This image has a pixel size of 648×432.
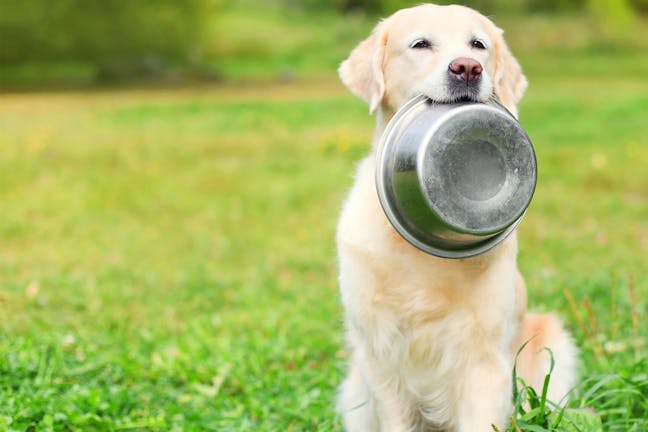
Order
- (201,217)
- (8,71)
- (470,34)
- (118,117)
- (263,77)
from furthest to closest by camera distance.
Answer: (263,77), (8,71), (118,117), (201,217), (470,34)

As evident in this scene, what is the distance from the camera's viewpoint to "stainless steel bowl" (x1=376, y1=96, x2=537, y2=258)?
2.68 metres

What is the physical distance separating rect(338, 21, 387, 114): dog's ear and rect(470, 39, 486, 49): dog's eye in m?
0.32

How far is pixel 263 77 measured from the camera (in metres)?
19.0

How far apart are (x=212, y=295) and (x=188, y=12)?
13346 mm

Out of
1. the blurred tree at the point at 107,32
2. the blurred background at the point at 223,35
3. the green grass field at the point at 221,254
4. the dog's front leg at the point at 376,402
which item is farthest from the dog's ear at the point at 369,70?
the blurred tree at the point at 107,32

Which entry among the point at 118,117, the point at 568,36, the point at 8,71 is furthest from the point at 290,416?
the point at 568,36

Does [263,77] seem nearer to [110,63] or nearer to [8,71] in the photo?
[110,63]

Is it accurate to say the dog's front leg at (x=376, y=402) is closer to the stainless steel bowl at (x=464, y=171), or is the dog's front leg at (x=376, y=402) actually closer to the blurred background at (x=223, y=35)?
the stainless steel bowl at (x=464, y=171)

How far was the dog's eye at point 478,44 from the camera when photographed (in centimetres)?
304

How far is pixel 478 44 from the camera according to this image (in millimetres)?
3055

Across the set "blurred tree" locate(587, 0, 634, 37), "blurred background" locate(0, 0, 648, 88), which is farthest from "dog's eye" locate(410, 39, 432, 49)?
"blurred tree" locate(587, 0, 634, 37)

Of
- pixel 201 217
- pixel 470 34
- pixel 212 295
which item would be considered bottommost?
pixel 201 217

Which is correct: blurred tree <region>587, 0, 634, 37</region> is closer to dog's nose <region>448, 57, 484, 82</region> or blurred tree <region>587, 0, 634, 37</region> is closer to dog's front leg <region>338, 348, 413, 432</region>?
dog's front leg <region>338, 348, 413, 432</region>

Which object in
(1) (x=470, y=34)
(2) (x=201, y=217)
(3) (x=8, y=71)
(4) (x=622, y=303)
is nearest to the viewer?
(1) (x=470, y=34)
